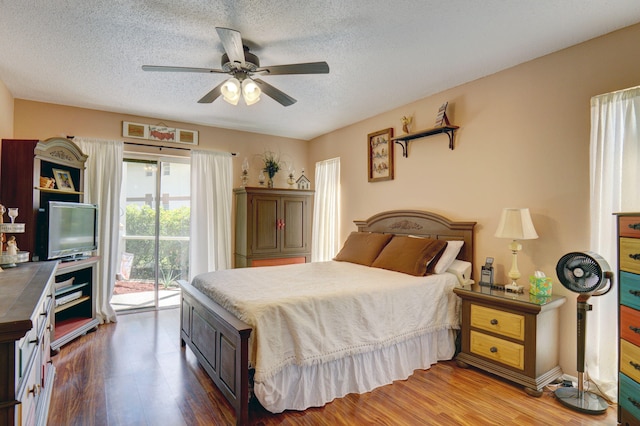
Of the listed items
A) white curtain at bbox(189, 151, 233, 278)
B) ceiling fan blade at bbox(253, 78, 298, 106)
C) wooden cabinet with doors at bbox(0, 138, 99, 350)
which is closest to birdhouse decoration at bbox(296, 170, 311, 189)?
white curtain at bbox(189, 151, 233, 278)

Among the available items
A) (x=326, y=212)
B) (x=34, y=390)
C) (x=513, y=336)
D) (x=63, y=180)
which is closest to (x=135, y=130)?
(x=63, y=180)

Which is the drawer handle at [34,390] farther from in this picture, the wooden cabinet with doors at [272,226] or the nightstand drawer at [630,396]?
the wooden cabinet with doors at [272,226]

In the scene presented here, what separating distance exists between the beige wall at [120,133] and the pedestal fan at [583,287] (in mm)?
4237

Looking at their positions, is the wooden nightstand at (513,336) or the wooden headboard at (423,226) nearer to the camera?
the wooden nightstand at (513,336)

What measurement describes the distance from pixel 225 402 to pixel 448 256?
2.29 metres

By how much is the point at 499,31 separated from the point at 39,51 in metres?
3.62

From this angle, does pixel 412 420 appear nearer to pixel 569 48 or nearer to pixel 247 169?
pixel 569 48

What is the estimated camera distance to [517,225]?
2.76 metres

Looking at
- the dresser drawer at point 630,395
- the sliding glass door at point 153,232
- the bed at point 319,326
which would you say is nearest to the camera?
the dresser drawer at point 630,395

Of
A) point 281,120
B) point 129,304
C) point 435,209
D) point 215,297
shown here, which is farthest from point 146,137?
point 435,209

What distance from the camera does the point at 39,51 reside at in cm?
280

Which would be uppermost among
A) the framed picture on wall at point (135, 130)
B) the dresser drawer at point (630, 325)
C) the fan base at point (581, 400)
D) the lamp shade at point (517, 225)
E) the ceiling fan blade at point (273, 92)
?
the framed picture on wall at point (135, 130)

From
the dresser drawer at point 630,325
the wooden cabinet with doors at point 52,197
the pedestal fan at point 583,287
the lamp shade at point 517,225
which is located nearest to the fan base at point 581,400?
the pedestal fan at point 583,287

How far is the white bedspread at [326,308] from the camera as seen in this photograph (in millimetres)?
2211
